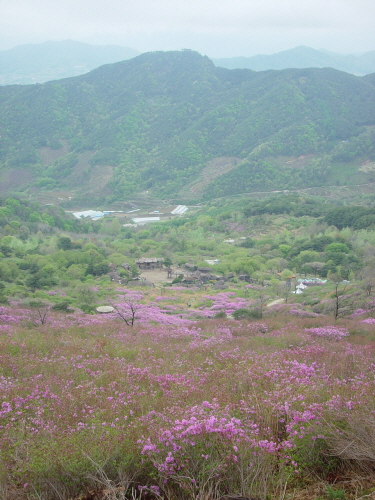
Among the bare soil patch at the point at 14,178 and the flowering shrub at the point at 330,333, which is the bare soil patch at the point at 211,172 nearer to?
the bare soil patch at the point at 14,178

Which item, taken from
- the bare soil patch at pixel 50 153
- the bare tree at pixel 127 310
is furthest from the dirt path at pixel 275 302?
the bare soil patch at pixel 50 153

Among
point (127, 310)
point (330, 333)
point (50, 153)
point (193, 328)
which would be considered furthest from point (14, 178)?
point (330, 333)

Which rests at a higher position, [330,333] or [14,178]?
[330,333]

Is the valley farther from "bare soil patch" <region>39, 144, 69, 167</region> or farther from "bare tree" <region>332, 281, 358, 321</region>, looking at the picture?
"bare soil patch" <region>39, 144, 69, 167</region>

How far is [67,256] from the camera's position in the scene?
33.9 m

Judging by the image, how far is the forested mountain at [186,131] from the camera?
89.1 meters

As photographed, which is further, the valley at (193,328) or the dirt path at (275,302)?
the dirt path at (275,302)

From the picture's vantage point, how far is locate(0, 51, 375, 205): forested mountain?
8912 centimetres

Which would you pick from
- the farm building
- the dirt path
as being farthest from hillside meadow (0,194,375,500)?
the farm building

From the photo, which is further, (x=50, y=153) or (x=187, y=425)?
(x=50, y=153)

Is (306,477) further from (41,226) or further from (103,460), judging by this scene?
(41,226)

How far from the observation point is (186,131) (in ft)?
378

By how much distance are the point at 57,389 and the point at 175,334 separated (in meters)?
6.99

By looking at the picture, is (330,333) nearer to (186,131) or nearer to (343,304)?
(343,304)
